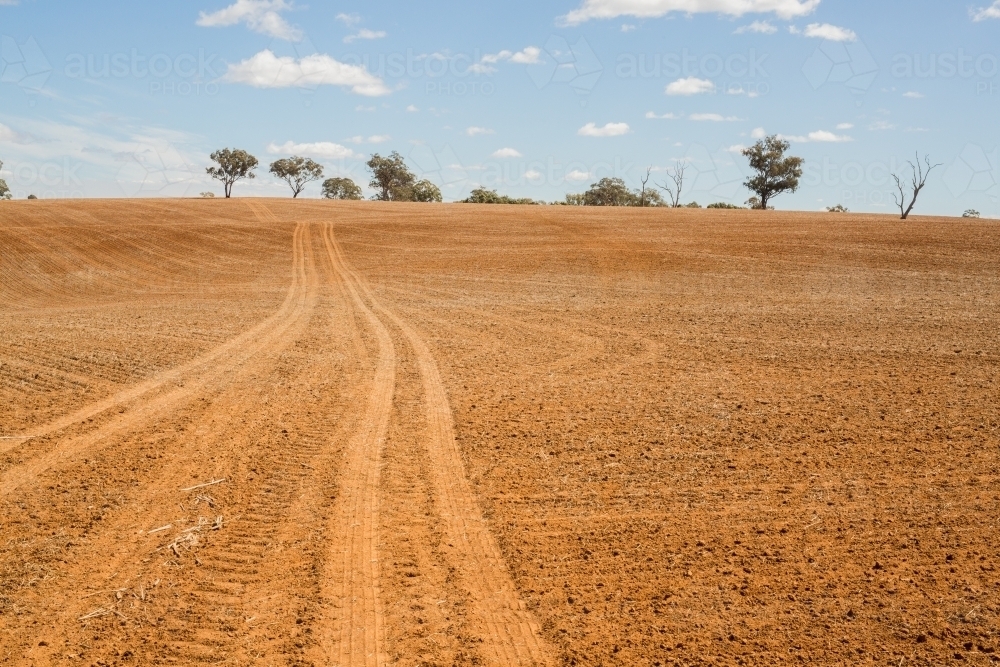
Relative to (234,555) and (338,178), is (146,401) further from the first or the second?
→ (338,178)

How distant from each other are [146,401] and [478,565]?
21.9ft

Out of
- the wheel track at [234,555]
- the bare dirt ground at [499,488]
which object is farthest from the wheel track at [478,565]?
the wheel track at [234,555]

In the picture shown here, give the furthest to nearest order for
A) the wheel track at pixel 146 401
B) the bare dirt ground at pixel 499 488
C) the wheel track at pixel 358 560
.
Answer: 1. the wheel track at pixel 146 401
2. the bare dirt ground at pixel 499 488
3. the wheel track at pixel 358 560

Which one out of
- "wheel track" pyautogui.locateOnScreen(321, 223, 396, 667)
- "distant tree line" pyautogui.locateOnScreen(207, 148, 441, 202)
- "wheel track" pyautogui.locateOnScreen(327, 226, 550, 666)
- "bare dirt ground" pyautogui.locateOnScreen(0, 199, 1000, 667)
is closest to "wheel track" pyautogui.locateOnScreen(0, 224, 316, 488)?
"bare dirt ground" pyautogui.locateOnScreen(0, 199, 1000, 667)

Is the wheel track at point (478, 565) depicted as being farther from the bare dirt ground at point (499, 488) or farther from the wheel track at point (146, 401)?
the wheel track at point (146, 401)

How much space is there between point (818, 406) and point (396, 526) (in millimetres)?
6963

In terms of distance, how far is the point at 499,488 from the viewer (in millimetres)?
7605

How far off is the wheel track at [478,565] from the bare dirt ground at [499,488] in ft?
0.11

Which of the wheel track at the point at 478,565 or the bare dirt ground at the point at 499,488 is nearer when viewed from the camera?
the wheel track at the point at 478,565

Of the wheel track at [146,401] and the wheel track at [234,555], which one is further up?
the wheel track at [146,401]

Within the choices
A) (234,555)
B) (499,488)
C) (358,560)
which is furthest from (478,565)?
(234,555)

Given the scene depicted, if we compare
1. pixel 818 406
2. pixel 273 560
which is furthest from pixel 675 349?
pixel 273 560

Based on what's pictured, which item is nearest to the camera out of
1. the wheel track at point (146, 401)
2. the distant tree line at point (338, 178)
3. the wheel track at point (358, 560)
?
the wheel track at point (358, 560)

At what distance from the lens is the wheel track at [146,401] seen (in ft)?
26.2
